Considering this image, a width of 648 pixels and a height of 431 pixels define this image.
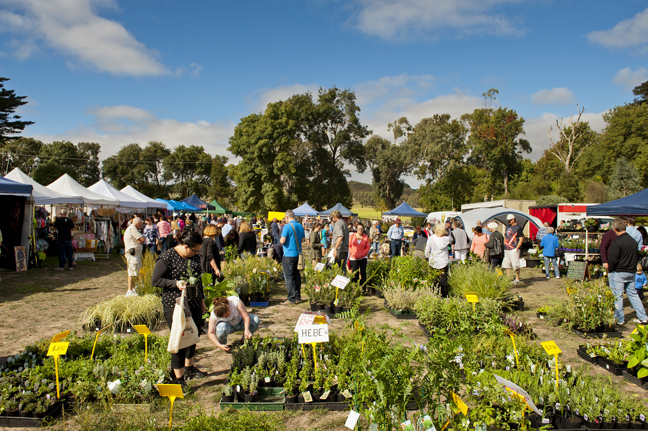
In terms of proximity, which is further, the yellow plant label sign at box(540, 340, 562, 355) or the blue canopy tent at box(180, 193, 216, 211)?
the blue canopy tent at box(180, 193, 216, 211)

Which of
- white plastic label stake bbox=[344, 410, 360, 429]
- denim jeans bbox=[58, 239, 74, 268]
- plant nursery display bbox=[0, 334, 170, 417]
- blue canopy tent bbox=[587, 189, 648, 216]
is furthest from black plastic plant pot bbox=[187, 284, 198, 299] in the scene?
blue canopy tent bbox=[587, 189, 648, 216]

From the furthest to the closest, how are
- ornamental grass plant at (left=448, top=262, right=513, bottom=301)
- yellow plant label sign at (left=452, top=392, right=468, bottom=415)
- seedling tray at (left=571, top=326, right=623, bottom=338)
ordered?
ornamental grass plant at (left=448, top=262, right=513, bottom=301) < seedling tray at (left=571, top=326, right=623, bottom=338) < yellow plant label sign at (left=452, top=392, right=468, bottom=415)

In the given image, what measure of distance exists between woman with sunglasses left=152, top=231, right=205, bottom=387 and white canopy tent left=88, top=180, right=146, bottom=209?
1466 cm

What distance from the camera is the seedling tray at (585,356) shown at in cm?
472

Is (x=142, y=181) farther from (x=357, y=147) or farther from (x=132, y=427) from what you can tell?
(x=132, y=427)

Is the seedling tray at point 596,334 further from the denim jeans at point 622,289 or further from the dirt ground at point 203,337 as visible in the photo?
the denim jeans at point 622,289

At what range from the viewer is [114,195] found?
17484 millimetres

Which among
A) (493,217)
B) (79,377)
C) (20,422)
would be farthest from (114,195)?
(493,217)

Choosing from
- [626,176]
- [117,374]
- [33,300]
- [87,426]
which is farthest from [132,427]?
[626,176]

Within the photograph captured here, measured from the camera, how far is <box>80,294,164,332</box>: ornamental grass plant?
5.75 metres

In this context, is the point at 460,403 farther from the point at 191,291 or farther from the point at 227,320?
the point at 227,320

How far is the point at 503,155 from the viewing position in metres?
44.6

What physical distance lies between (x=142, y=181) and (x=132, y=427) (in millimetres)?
65301

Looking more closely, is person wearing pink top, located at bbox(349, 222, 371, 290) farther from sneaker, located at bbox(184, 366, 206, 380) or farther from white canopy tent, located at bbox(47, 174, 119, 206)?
white canopy tent, located at bbox(47, 174, 119, 206)
